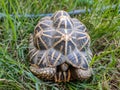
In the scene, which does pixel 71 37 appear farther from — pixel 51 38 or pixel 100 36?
pixel 100 36

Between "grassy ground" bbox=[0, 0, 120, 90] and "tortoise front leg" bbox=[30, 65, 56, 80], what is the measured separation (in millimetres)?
29

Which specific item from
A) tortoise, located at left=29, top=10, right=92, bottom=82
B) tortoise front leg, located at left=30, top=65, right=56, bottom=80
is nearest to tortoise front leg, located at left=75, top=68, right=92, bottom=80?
tortoise, located at left=29, top=10, right=92, bottom=82

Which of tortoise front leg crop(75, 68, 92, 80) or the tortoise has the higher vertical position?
the tortoise

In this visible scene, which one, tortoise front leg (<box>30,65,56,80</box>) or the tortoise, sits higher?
the tortoise

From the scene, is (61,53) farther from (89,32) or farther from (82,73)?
(89,32)

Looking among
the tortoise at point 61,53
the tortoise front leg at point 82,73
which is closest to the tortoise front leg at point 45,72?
the tortoise at point 61,53

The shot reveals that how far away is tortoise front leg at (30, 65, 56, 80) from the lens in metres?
1.72

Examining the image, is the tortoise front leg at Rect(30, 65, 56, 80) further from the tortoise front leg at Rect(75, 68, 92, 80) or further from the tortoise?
the tortoise front leg at Rect(75, 68, 92, 80)

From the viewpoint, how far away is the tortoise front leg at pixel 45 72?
5.64 feet

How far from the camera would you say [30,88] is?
1.74m

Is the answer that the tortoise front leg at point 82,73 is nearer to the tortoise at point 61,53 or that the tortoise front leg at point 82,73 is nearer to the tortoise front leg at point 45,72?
the tortoise at point 61,53

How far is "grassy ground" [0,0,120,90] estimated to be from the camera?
5.78ft

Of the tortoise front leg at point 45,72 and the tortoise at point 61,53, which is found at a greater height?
the tortoise at point 61,53

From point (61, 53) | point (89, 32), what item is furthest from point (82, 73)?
point (89, 32)
